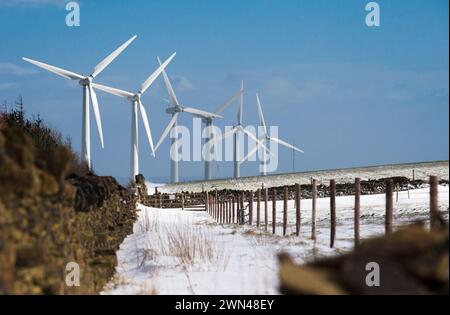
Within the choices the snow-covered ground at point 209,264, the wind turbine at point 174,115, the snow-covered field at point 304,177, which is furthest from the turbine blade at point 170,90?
the snow-covered ground at point 209,264

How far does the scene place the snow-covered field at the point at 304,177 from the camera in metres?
76.3

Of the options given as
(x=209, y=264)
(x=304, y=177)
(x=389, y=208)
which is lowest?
(x=209, y=264)

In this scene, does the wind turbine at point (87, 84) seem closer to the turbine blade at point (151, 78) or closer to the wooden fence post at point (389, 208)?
the turbine blade at point (151, 78)

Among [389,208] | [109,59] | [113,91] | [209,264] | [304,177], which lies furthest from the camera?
[304,177]

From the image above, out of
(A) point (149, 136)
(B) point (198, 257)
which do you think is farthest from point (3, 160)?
(A) point (149, 136)

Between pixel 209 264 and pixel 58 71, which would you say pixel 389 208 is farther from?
pixel 58 71

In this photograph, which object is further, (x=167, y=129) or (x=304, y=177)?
(x=304, y=177)

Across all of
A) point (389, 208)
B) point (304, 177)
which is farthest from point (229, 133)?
point (389, 208)

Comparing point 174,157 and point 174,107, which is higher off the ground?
point 174,107

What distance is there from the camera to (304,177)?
84.8 meters

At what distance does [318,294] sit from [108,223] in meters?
9.16

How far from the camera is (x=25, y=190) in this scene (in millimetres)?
6875

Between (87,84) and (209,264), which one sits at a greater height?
(87,84)

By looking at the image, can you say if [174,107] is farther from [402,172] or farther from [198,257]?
[198,257]
